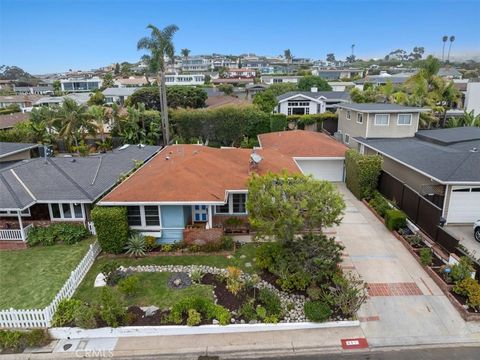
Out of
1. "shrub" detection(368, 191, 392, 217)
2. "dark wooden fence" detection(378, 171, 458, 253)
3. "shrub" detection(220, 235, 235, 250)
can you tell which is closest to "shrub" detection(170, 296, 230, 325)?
"shrub" detection(220, 235, 235, 250)

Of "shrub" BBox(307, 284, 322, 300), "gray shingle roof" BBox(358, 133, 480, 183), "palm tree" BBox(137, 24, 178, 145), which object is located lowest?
"shrub" BBox(307, 284, 322, 300)

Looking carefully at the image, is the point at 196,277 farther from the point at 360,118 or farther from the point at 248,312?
the point at 360,118

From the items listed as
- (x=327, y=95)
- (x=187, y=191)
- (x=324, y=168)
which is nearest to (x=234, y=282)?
(x=187, y=191)

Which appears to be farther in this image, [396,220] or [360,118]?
[360,118]

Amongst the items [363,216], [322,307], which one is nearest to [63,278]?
[322,307]

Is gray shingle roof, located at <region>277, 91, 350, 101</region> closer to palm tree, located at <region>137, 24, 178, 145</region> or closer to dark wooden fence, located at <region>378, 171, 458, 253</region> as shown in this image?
palm tree, located at <region>137, 24, 178, 145</region>
